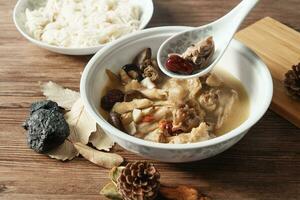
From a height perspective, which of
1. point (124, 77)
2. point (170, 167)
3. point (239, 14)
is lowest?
point (170, 167)

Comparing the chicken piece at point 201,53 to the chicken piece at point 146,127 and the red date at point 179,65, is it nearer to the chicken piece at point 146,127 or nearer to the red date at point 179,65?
the red date at point 179,65

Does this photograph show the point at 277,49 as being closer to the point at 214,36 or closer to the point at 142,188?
the point at 214,36

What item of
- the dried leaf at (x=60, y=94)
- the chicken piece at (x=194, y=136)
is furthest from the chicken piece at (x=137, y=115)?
the dried leaf at (x=60, y=94)

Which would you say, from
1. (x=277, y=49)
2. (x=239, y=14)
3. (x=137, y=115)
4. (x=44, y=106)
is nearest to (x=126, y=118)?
(x=137, y=115)

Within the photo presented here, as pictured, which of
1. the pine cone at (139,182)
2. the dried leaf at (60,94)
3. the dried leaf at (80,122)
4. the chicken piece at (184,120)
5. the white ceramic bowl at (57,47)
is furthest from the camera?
the white ceramic bowl at (57,47)

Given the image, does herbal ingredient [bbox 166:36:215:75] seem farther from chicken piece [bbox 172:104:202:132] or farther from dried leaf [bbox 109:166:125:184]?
dried leaf [bbox 109:166:125:184]

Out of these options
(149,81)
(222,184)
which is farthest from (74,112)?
(222,184)

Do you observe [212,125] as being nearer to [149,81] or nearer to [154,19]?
[149,81]
